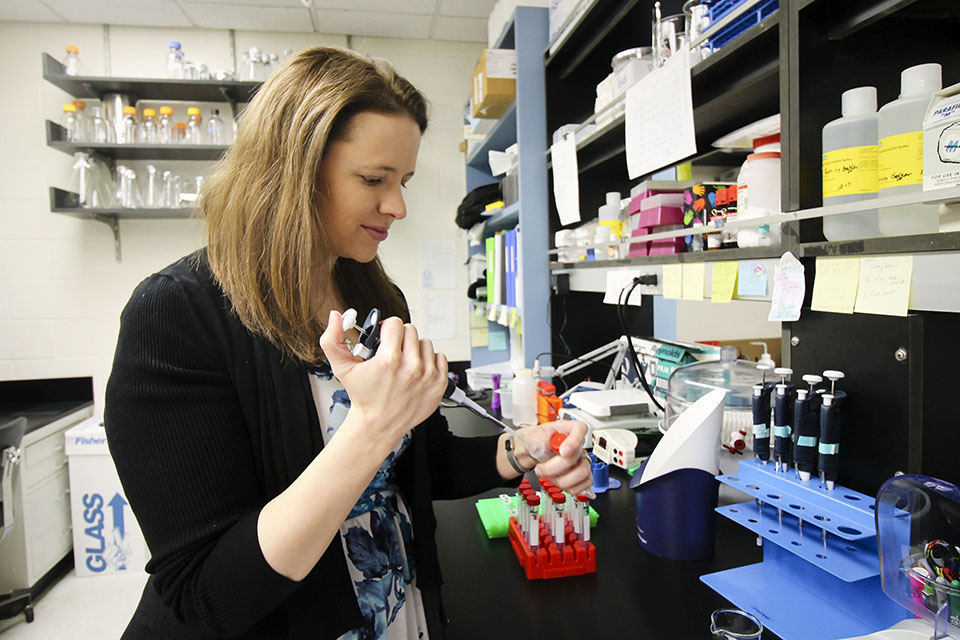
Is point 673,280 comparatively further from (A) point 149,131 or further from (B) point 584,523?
(A) point 149,131

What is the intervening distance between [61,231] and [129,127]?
26.3 inches

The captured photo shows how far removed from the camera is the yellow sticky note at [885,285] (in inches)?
28.2

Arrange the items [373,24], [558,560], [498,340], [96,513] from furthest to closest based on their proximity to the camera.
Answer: [498,340]
[373,24]
[96,513]
[558,560]

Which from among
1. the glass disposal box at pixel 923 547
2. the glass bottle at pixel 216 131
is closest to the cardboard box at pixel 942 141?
the glass disposal box at pixel 923 547

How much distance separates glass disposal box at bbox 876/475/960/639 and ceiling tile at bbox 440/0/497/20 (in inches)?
112

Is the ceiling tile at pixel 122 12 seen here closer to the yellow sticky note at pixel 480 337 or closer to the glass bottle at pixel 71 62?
the glass bottle at pixel 71 62

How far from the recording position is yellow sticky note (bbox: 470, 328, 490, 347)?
10.8 ft

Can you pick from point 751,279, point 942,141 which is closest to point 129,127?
point 751,279

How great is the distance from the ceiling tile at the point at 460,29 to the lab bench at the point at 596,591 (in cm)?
273

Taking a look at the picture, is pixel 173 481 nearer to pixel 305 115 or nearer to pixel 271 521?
pixel 271 521

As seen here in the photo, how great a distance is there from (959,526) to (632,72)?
1197 millimetres

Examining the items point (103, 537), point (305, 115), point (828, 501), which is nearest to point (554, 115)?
point (305, 115)

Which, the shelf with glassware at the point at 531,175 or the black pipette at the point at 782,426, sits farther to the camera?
the shelf with glassware at the point at 531,175

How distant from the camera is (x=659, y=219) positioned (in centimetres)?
134
